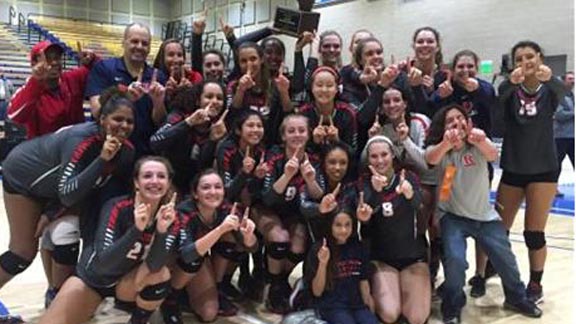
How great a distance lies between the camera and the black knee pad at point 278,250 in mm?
3549

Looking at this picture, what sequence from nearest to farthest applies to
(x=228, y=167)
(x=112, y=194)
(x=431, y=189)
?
(x=112, y=194) → (x=228, y=167) → (x=431, y=189)

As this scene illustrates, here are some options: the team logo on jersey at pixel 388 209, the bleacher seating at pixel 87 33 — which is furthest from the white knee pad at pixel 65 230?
the bleacher seating at pixel 87 33

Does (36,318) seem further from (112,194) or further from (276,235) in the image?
(276,235)

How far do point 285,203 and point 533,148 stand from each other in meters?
1.57

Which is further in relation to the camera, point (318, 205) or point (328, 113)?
point (328, 113)

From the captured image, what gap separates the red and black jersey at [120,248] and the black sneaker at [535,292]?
2.28m

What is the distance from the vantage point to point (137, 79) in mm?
3641

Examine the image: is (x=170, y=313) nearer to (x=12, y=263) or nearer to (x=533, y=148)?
(x=12, y=263)

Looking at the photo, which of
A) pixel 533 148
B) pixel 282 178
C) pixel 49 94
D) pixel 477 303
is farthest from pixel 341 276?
pixel 49 94

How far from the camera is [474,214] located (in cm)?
360

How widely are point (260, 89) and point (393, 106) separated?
86 cm

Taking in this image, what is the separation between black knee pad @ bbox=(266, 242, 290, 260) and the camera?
3.55 metres

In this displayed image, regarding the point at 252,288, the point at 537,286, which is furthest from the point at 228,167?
the point at 537,286

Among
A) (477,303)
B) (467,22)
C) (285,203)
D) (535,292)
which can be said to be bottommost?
(477,303)
